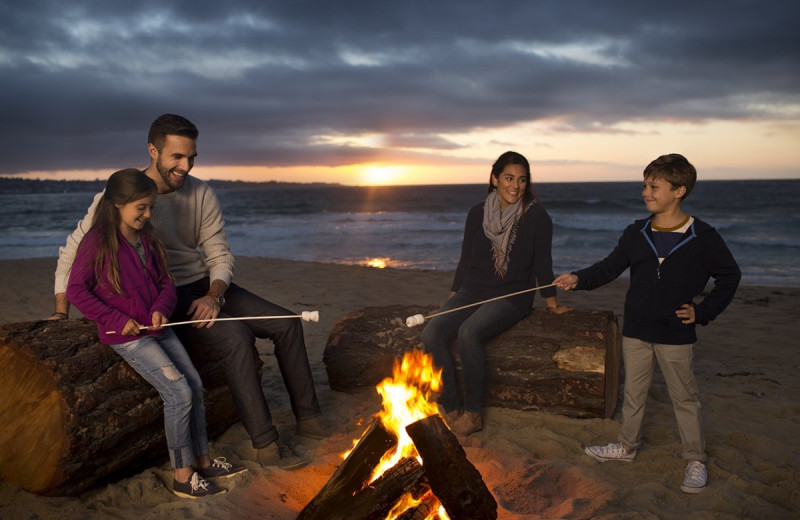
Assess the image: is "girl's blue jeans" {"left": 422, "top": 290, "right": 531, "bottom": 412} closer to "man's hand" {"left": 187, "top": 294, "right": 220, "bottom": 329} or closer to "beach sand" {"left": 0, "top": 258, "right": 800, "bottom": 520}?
"beach sand" {"left": 0, "top": 258, "right": 800, "bottom": 520}

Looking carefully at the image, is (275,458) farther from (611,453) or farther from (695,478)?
(695,478)

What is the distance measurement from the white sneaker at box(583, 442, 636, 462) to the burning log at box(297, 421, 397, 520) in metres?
1.67

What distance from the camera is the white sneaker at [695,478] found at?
3402 millimetres

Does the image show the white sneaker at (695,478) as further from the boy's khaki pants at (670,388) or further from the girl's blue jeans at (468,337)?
the girl's blue jeans at (468,337)

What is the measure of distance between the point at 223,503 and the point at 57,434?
3.24ft

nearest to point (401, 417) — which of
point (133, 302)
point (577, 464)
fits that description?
point (577, 464)

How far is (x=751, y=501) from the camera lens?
326 cm

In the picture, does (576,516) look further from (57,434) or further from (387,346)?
(57,434)

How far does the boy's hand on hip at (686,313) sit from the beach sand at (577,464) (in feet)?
3.28

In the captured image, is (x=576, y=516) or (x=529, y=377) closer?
(x=576, y=516)

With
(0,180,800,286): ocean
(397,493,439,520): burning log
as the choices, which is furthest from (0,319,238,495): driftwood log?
(0,180,800,286): ocean

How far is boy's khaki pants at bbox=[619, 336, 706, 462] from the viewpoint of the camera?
3.48 meters

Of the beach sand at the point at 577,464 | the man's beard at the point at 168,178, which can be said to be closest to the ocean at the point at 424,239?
the beach sand at the point at 577,464

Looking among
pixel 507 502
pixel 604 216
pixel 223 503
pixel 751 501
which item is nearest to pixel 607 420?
A: pixel 751 501
